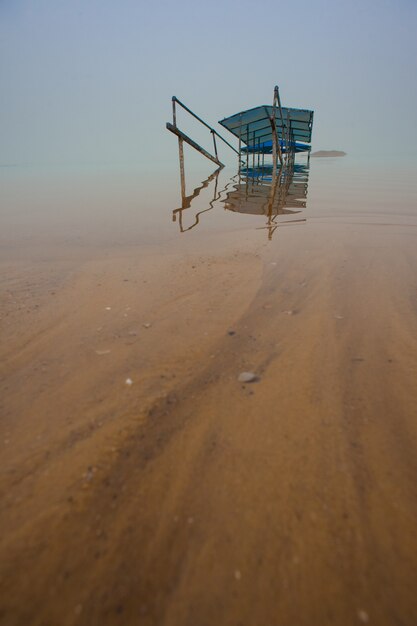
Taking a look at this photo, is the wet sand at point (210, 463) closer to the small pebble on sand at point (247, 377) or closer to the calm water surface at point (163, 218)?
the small pebble on sand at point (247, 377)

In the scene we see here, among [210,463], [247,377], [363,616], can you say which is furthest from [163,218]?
→ [363,616]

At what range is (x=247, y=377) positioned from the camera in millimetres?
1648

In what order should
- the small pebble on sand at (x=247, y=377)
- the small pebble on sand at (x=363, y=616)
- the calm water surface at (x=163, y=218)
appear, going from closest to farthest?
the small pebble on sand at (x=363, y=616)
the small pebble on sand at (x=247, y=377)
the calm water surface at (x=163, y=218)

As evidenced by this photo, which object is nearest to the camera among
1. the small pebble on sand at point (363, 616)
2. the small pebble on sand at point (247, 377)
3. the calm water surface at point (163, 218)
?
the small pebble on sand at point (363, 616)

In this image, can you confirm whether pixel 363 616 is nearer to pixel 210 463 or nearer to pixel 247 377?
pixel 210 463

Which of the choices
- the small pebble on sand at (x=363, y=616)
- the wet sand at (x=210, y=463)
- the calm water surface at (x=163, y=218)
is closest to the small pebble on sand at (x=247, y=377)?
the wet sand at (x=210, y=463)

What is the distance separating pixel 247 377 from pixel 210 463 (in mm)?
562

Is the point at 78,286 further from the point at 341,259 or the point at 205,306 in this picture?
the point at 341,259

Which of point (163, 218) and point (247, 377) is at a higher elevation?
point (163, 218)

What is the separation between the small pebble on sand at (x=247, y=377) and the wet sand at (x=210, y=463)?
0.04 meters

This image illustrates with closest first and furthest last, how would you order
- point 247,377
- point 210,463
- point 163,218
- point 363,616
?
point 363,616, point 210,463, point 247,377, point 163,218

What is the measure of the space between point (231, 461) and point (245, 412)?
273mm

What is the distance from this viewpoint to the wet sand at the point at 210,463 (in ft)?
2.77

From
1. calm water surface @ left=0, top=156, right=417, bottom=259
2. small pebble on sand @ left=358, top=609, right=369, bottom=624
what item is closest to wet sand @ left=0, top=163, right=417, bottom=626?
small pebble on sand @ left=358, top=609, right=369, bottom=624
